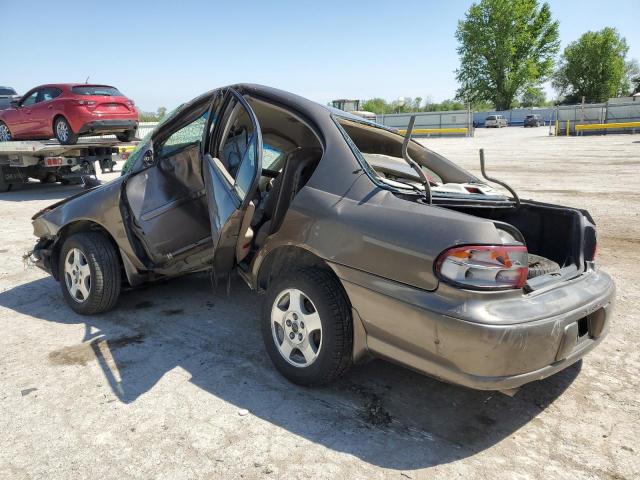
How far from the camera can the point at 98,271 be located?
4105 millimetres

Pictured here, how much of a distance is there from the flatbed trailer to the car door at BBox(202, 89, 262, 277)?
8822 millimetres

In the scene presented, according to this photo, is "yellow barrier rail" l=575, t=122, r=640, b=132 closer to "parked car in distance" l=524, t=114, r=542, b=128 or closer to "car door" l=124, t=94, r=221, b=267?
"parked car in distance" l=524, t=114, r=542, b=128

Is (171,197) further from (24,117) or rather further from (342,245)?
(24,117)

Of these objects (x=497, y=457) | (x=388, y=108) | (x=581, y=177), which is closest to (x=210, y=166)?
(x=497, y=457)

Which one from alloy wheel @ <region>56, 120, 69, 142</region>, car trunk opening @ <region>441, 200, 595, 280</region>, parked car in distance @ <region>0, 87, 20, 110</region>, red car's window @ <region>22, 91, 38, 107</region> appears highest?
parked car in distance @ <region>0, 87, 20, 110</region>

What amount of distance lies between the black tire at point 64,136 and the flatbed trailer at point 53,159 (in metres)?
0.17

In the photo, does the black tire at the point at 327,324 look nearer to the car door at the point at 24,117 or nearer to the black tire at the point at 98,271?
the black tire at the point at 98,271

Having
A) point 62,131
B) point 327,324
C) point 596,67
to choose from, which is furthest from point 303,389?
point 596,67

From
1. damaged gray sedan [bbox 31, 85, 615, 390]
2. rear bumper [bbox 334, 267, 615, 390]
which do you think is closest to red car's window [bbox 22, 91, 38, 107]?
damaged gray sedan [bbox 31, 85, 615, 390]

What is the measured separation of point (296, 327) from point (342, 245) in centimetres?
61

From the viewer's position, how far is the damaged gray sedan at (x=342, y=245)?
2.39 metres

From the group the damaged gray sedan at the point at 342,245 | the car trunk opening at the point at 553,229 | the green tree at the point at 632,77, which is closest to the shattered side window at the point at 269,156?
the damaged gray sedan at the point at 342,245

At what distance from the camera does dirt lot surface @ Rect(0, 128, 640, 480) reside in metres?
2.42

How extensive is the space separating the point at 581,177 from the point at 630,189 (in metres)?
2.24
